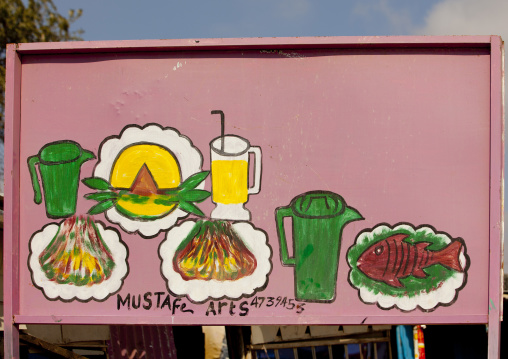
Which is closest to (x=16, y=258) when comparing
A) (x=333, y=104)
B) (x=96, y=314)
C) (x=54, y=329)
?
(x=96, y=314)

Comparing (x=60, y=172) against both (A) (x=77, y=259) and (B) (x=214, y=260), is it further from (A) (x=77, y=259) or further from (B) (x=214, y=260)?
(B) (x=214, y=260)

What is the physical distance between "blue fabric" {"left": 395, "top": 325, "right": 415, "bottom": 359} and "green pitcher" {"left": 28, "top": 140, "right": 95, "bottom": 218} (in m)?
5.00

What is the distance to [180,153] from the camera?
390cm

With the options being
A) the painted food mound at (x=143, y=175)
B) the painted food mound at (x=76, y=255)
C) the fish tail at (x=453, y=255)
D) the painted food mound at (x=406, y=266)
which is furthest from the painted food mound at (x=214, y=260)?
the fish tail at (x=453, y=255)

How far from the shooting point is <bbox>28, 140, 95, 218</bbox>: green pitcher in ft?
12.8

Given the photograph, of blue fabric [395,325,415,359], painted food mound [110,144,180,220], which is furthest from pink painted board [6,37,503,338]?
blue fabric [395,325,415,359]

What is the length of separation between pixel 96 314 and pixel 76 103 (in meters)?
1.41

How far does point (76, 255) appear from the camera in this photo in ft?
12.8

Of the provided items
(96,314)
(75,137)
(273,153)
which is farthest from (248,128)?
(96,314)

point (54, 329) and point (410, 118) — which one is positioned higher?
point (410, 118)

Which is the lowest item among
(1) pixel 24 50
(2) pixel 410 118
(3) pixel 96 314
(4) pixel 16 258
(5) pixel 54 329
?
(5) pixel 54 329

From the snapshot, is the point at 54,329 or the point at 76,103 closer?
the point at 76,103

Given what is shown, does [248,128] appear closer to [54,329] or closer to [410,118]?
[410,118]

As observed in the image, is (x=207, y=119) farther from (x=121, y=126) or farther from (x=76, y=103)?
(x=76, y=103)
